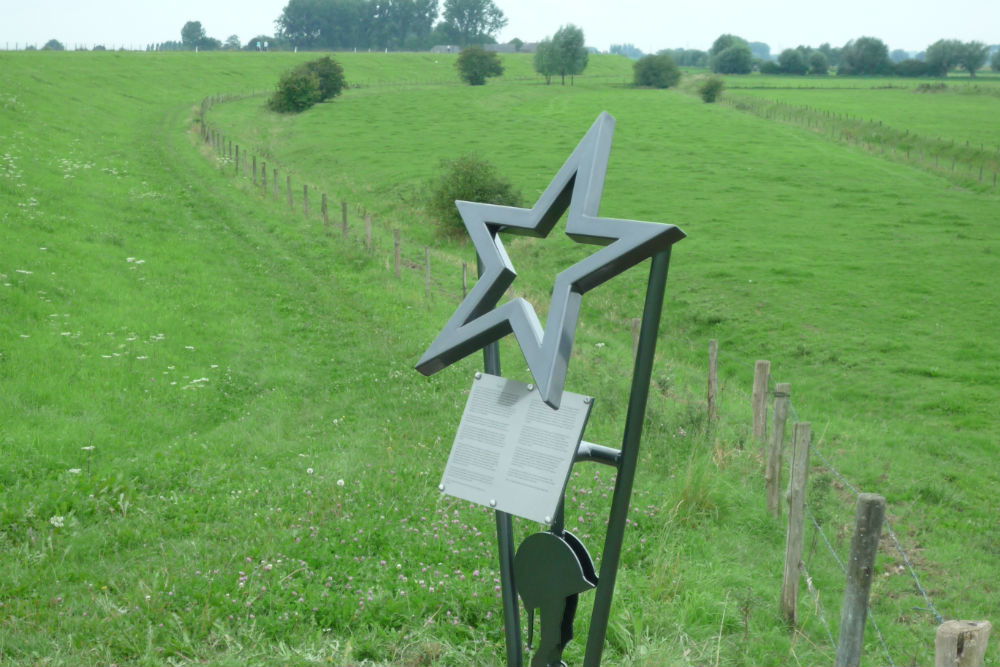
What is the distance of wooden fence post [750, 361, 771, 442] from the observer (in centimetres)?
1144

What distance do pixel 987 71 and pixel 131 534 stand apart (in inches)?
5443

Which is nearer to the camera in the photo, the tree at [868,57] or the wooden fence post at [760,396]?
the wooden fence post at [760,396]

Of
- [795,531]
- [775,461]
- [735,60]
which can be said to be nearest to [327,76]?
[735,60]

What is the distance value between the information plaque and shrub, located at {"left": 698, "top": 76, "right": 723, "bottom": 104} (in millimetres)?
80919

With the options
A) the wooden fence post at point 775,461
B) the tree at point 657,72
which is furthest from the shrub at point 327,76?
the wooden fence post at point 775,461

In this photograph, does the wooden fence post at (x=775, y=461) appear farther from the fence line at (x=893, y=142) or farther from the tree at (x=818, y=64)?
the tree at (x=818, y=64)

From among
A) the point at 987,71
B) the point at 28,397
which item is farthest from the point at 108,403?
the point at 987,71

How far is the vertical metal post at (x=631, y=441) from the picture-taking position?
15.3 ft

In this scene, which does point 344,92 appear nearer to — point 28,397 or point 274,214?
point 274,214

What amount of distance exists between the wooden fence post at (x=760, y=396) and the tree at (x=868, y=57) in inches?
4733

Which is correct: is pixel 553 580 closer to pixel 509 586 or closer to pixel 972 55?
pixel 509 586

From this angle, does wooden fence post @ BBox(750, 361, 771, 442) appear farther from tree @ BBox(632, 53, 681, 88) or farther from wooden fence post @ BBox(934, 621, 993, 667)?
tree @ BBox(632, 53, 681, 88)

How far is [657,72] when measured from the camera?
96.5m

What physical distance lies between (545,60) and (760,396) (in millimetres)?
98315
